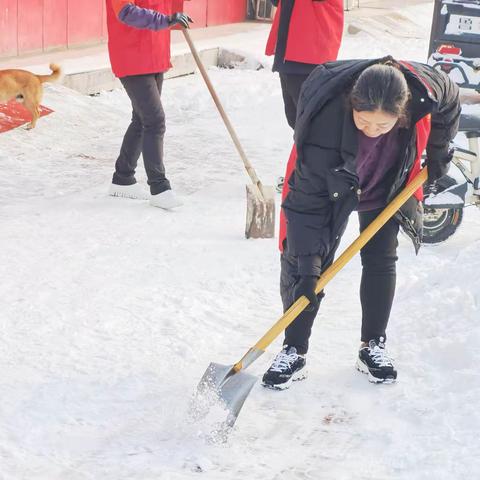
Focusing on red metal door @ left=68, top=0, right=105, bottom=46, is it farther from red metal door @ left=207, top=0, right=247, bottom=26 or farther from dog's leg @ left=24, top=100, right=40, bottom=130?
dog's leg @ left=24, top=100, right=40, bottom=130

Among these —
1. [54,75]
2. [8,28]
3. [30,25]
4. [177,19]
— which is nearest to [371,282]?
[177,19]

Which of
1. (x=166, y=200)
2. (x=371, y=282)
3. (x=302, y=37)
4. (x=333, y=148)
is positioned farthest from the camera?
(x=166, y=200)

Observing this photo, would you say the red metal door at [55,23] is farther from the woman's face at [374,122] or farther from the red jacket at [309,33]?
the woman's face at [374,122]

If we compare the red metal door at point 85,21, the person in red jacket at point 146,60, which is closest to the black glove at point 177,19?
the person in red jacket at point 146,60

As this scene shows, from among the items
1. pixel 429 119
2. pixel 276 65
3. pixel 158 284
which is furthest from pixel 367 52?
pixel 429 119

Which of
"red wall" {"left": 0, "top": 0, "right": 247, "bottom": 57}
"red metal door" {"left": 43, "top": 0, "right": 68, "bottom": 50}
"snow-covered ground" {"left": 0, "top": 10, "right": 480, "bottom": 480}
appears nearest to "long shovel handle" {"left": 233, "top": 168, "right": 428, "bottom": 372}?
"snow-covered ground" {"left": 0, "top": 10, "right": 480, "bottom": 480}

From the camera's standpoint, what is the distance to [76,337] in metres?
4.49

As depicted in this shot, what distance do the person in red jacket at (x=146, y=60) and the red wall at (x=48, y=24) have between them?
5184 millimetres

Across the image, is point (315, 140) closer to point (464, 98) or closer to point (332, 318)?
point (332, 318)

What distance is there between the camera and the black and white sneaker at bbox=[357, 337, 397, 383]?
4078mm

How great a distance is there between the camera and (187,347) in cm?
442

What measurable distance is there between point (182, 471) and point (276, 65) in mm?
3388

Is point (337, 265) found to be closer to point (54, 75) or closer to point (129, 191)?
point (129, 191)

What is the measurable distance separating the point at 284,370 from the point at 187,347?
1.79 ft
